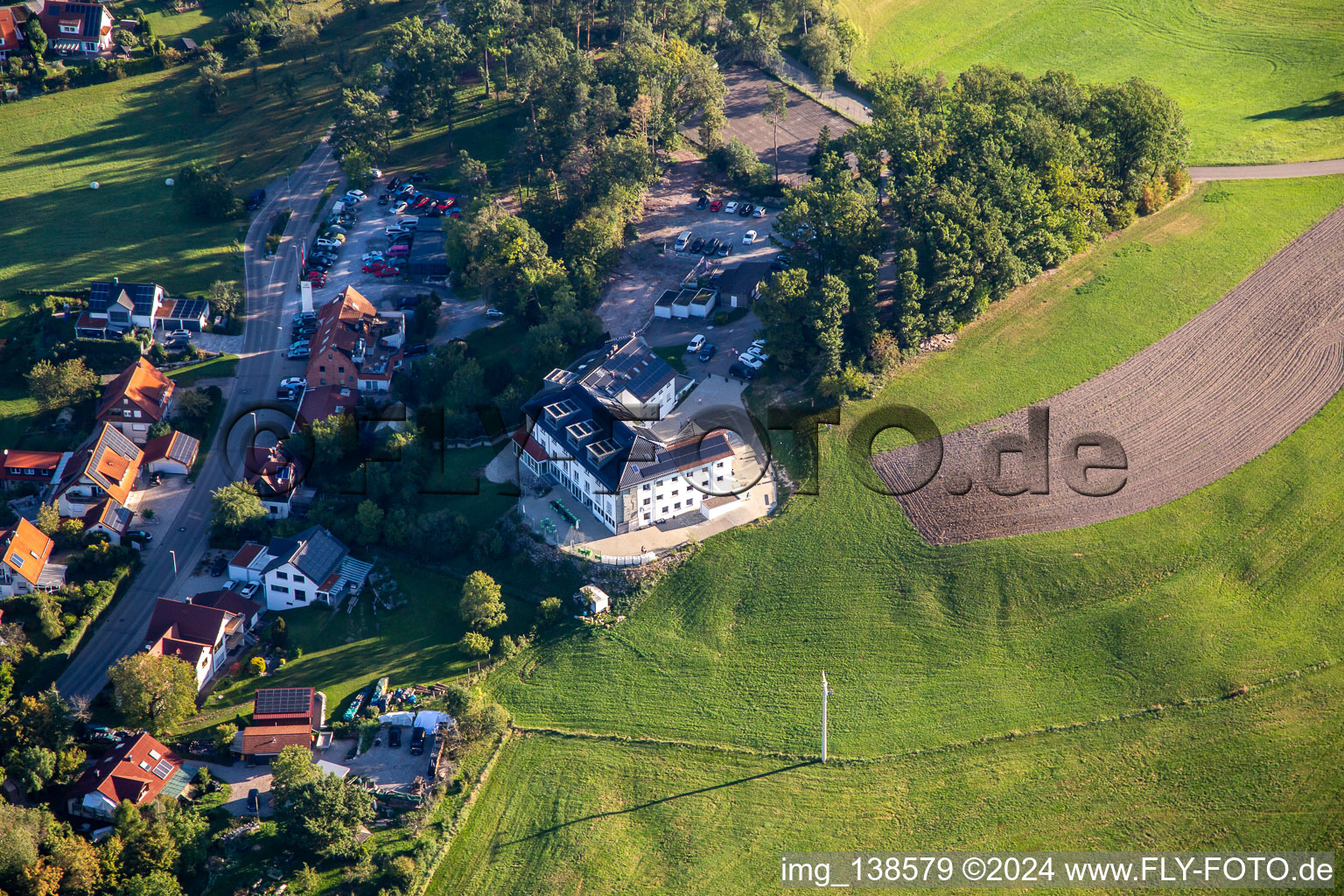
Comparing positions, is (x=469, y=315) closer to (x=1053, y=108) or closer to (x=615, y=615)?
→ (x=615, y=615)

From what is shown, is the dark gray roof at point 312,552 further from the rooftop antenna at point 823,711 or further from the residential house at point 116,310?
the rooftop antenna at point 823,711

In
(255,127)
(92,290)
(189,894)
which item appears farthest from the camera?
(255,127)

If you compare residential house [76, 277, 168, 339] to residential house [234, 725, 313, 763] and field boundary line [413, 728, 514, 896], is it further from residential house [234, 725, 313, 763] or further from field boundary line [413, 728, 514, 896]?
field boundary line [413, 728, 514, 896]

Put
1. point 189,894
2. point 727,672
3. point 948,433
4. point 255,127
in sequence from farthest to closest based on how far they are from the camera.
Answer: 1. point 255,127
2. point 948,433
3. point 727,672
4. point 189,894

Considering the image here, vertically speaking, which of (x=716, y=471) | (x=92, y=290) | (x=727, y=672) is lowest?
(x=727, y=672)

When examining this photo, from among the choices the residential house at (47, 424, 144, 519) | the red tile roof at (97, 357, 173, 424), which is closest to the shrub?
the residential house at (47, 424, 144, 519)

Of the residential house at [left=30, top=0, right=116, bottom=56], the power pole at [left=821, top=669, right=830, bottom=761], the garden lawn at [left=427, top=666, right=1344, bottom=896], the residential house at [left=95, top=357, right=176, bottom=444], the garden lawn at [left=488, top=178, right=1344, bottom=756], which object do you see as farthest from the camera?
the residential house at [left=30, top=0, right=116, bottom=56]

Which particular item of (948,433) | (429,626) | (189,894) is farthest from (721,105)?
(189,894)
